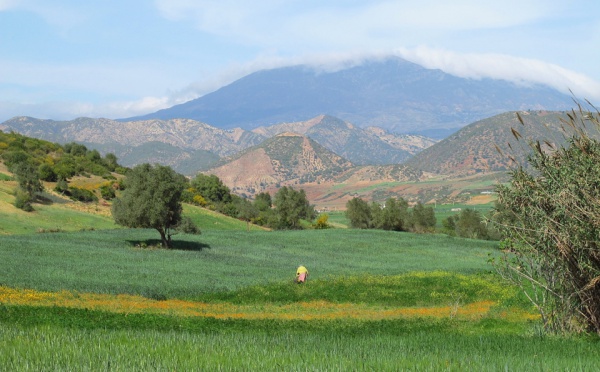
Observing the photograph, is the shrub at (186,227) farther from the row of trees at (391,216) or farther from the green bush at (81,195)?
the row of trees at (391,216)

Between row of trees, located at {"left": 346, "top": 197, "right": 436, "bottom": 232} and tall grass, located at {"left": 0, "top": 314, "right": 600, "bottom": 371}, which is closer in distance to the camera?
tall grass, located at {"left": 0, "top": 314, "right": 600, "bottom": 371}

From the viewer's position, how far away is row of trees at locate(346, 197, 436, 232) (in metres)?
128

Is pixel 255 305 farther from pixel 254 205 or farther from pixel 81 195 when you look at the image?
pixel 254 205

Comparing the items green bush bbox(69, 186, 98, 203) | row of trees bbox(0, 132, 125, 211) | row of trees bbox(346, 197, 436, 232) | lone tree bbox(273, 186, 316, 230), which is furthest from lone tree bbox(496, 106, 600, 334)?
lone tree bbox(273, 186, 316, 230)

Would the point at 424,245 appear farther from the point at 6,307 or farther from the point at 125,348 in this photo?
the point at 125,348

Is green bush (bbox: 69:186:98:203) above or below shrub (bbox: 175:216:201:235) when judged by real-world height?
above

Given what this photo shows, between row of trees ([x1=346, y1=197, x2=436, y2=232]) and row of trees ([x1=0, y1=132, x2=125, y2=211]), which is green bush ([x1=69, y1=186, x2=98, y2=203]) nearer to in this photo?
row of trees ([x1=0, y1=132, x2=125, y2=211])

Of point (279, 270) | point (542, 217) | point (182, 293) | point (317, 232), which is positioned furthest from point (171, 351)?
point (317, 232)

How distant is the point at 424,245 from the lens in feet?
291

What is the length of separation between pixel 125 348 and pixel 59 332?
133 inches

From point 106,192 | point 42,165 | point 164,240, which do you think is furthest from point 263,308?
point 42,165

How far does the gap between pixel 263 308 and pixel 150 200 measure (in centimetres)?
3202

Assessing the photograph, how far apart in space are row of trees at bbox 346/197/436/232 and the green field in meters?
35.2

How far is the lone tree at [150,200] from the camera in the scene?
6309 cm
